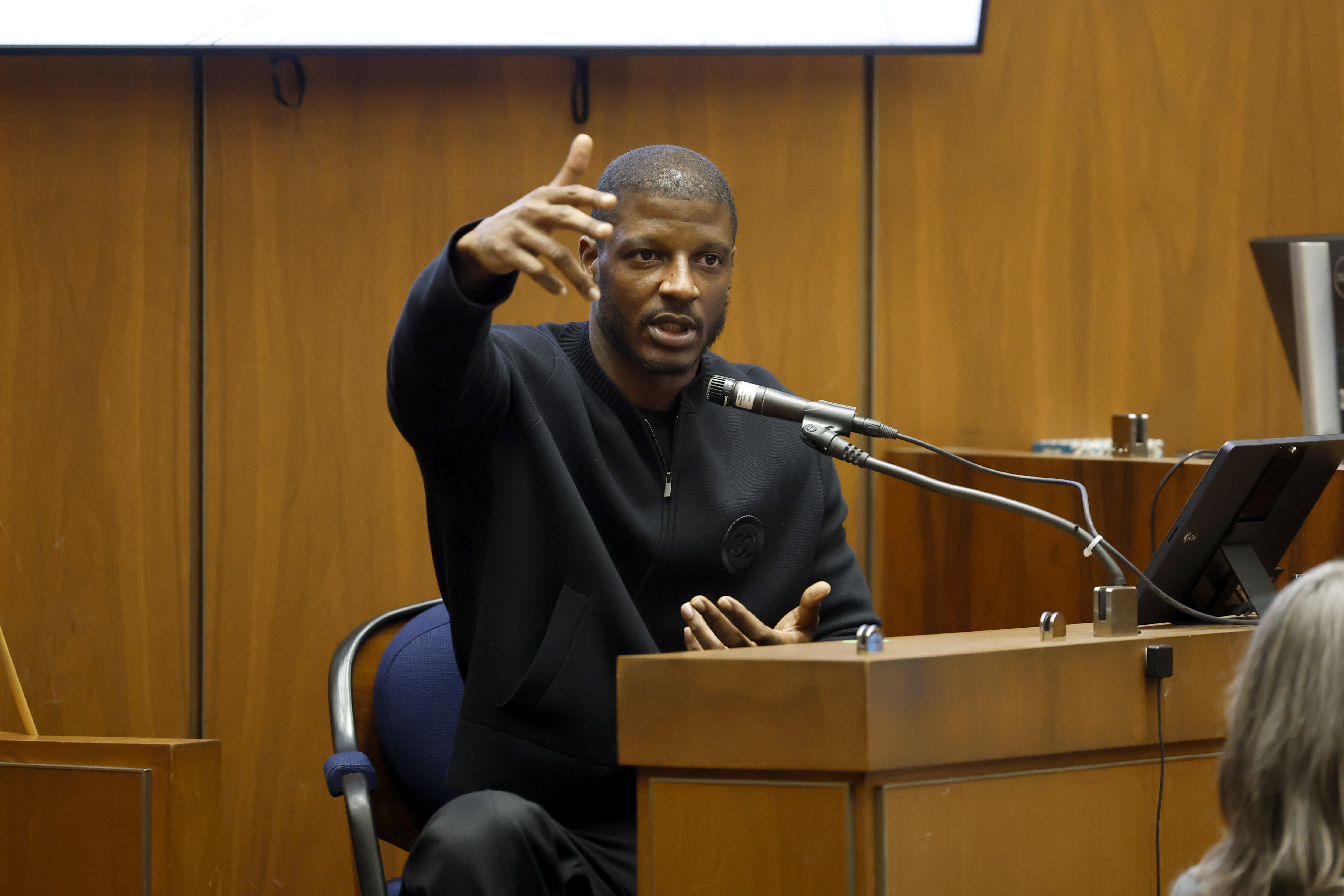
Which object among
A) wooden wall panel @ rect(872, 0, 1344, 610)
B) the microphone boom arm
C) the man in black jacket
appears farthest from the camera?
wooden wall panel @ rect(872, 0, 1344, 610)

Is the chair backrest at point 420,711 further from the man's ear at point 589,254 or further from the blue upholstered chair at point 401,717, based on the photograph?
the man's ear at point 589,254

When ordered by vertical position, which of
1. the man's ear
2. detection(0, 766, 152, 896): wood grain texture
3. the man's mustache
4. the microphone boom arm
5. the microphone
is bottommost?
detection(0, 766, 152, 896): wood grain texture

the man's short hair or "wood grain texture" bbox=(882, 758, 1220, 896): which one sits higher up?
the man's short hair

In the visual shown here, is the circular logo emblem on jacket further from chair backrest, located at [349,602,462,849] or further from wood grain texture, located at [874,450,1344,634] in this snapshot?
wood grain texture, located at [874,450,1344,634]

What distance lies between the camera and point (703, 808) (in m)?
1.29

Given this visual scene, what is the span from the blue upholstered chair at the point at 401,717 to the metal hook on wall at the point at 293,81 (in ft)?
4.62

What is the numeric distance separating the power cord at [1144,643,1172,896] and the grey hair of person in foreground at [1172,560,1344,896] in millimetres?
360

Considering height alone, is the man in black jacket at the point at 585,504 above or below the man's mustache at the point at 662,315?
below

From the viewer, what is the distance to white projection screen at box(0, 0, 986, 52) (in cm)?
280

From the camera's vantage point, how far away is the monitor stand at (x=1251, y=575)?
1593 mm

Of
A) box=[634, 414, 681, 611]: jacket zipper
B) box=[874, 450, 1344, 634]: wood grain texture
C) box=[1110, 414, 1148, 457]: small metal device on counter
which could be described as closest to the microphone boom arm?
box=[634, 414, 681, 611]: jacket zipper

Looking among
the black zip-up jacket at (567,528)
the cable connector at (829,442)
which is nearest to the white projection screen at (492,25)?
the black zip-up jacket at (567,528)

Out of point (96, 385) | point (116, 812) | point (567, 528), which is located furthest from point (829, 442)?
point (96, 385)

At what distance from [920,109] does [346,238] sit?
1339 mm
